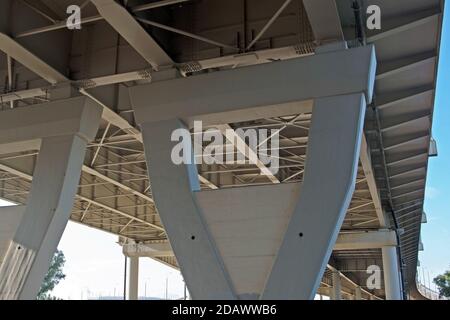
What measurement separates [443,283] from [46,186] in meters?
88.1

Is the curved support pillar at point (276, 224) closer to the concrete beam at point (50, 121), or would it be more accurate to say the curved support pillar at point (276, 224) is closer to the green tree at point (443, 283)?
the concrete beam at point (50, 121)

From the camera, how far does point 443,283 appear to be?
292 feet

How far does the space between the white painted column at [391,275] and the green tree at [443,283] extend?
5009 cm

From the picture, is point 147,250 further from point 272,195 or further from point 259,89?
point 272,195

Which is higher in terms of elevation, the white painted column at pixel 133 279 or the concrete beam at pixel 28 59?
the concrete beam at pixel 28 59

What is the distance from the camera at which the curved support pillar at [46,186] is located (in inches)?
543

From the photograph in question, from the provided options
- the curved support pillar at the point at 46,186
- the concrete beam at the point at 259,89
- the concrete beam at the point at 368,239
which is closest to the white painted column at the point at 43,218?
the curved support pillar at the point at 46,186

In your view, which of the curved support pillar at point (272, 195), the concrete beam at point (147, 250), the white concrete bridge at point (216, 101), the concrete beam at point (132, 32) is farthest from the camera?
the concrete beam at point (147, 250)

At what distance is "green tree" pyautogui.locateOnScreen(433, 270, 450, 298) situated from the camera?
81.4 meters

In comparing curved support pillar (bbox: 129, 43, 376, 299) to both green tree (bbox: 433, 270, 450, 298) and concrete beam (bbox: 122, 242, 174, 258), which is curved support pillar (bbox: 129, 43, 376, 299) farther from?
green tree (bbox: 433, 270, 450, 298)

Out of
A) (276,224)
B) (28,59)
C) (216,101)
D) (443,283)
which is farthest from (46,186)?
(443,283)
